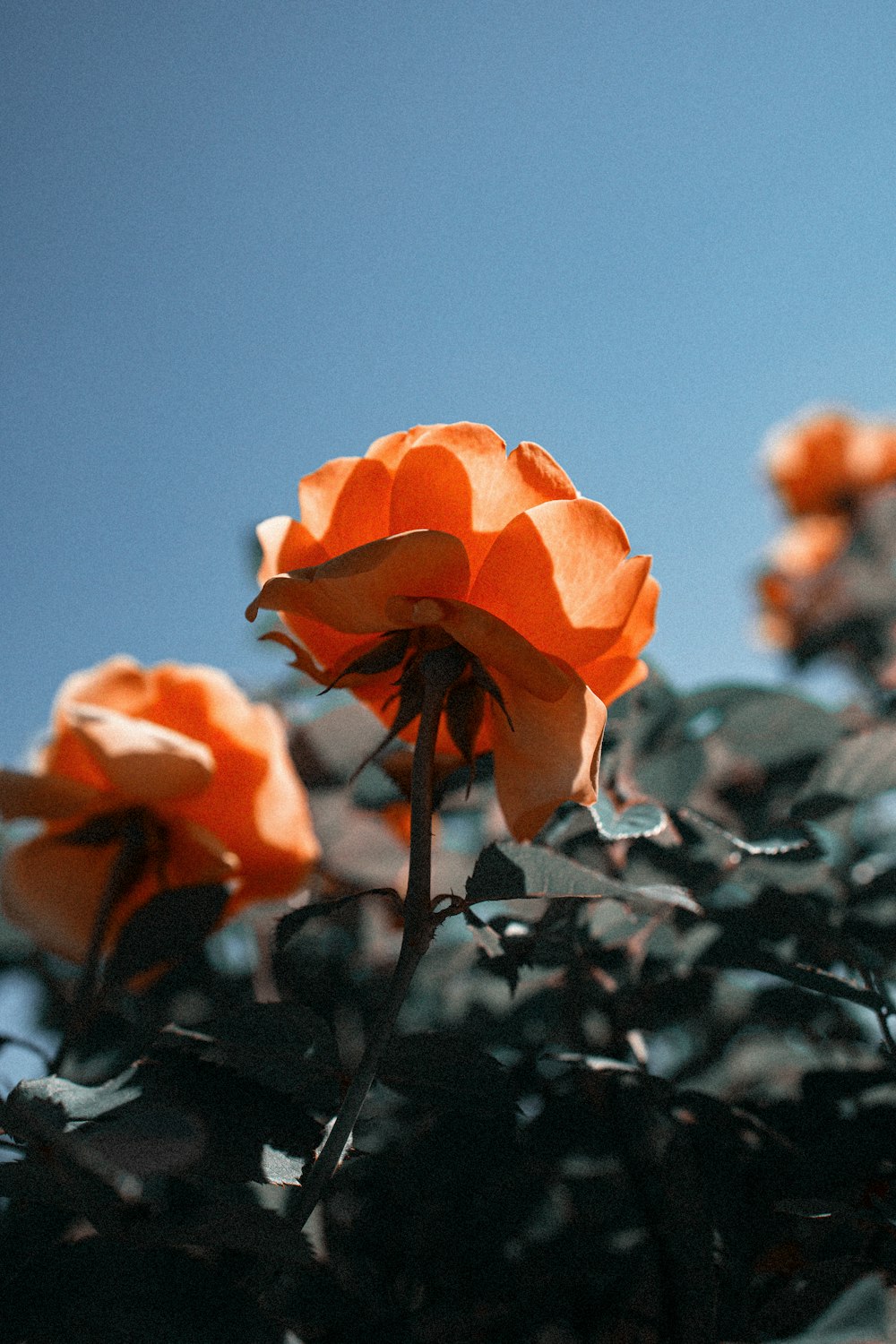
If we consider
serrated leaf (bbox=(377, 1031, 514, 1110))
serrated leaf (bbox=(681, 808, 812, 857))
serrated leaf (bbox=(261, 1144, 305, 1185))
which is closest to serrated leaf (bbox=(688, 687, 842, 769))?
serrated leaf (bbox=(681, 808, 812, 857))

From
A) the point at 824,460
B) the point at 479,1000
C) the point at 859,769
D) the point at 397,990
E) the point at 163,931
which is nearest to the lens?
the point at 397,990

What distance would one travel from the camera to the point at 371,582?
0.61 m

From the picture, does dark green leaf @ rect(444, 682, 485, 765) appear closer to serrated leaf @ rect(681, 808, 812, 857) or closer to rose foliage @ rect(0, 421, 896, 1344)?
rose foliage @ rect(0, 421, 896, 1344)

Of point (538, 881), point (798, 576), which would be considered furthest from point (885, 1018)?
point (798, 576)

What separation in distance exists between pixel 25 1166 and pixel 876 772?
780 millimetres

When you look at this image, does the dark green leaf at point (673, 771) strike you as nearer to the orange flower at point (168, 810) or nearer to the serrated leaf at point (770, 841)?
the serrated leaf at point (770, 841)

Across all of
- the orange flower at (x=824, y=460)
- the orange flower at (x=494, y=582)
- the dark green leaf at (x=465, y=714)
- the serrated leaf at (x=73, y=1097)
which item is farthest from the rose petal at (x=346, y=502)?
the orange flower at (x=824, y=460)

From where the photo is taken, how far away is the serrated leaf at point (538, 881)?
21.8 inches

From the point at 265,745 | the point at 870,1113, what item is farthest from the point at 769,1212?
the point at 265,745

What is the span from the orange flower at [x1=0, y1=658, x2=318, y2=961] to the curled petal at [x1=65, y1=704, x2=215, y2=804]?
0.05m

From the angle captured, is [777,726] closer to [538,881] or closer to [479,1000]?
[479,1000]

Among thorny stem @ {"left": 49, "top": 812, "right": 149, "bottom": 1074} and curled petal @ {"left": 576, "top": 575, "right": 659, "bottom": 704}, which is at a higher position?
curled petal @ {"left": 576, "top": 575, "right": 659, "bottom": 704}

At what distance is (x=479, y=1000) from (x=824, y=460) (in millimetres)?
2821

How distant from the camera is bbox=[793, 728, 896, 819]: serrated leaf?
36.4 inches
